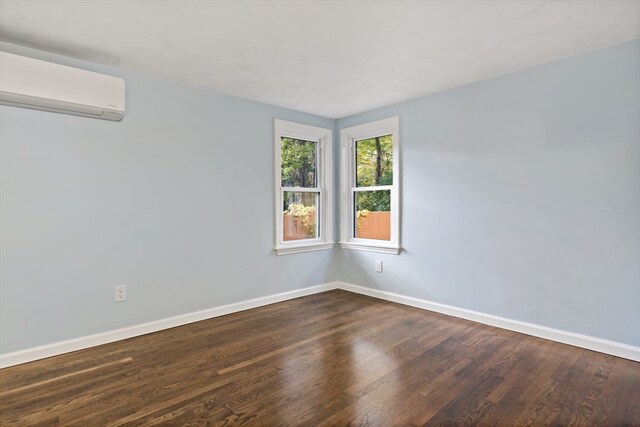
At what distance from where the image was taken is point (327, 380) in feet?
7.07

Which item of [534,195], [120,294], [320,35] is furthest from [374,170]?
[120,294]

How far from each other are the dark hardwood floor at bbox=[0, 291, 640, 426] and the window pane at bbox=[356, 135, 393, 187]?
1753 millimetres

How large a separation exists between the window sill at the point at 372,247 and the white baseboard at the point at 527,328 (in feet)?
1.56

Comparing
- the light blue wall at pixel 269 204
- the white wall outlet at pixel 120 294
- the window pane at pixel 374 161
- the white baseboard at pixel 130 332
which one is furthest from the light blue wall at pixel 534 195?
the white wall outlet at pixel 120 294

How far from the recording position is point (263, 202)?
3.79 meters

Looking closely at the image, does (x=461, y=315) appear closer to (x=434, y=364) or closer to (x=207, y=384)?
(x=434, y=364)

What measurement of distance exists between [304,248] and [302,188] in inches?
28.4

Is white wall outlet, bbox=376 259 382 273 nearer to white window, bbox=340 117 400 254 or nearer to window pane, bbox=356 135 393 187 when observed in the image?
white window, bbox=340 117 400 254

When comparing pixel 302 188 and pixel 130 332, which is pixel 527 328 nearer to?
pixel 302 188

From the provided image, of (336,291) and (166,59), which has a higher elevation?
(166,59)

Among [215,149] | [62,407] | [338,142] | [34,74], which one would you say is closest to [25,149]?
[34,74]

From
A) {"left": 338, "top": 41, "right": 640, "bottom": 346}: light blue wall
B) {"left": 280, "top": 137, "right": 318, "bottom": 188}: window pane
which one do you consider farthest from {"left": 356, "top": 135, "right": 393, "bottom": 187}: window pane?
{"left": 280, "top": 137, "right": 318, "bottom": 188}: window pane

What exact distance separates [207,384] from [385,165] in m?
2.91

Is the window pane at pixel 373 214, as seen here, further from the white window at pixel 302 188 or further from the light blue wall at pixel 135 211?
the light blue wall at pixel 135 211
